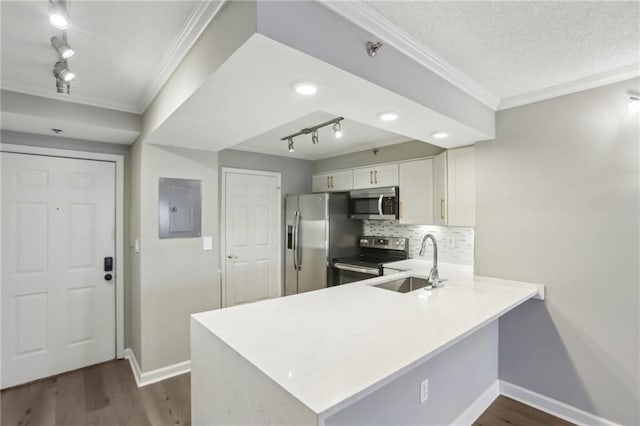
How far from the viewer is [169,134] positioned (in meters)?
2.48

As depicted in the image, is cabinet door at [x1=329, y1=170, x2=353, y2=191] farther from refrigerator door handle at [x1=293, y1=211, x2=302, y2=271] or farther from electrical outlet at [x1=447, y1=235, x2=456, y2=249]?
electrical outlet at [x1=447, y1=235, x2=456, y2=249]

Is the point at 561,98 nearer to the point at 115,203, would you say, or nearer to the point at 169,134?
the point at 169,134

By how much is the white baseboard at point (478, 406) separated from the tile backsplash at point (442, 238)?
1.19 m

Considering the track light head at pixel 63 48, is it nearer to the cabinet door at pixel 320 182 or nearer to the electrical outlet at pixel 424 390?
the electrical outlet at pixel 424 390

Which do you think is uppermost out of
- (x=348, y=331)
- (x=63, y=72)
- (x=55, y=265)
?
(x=63, y=72)

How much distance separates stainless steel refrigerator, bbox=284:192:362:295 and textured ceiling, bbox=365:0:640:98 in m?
2.17

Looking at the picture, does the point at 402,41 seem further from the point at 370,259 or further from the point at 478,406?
the point at 370,259

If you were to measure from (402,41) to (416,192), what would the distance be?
1968mm

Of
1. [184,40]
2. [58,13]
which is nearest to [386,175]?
[184,40]

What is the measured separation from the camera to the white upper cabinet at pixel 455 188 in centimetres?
280

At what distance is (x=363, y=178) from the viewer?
13.0ft

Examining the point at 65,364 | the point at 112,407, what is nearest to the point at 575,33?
the point at 112,407

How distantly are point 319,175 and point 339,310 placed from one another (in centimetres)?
302

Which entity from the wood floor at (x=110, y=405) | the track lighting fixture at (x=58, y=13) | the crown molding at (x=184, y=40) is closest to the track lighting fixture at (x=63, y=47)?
the track lighting fixture at (x=58, y=13)
